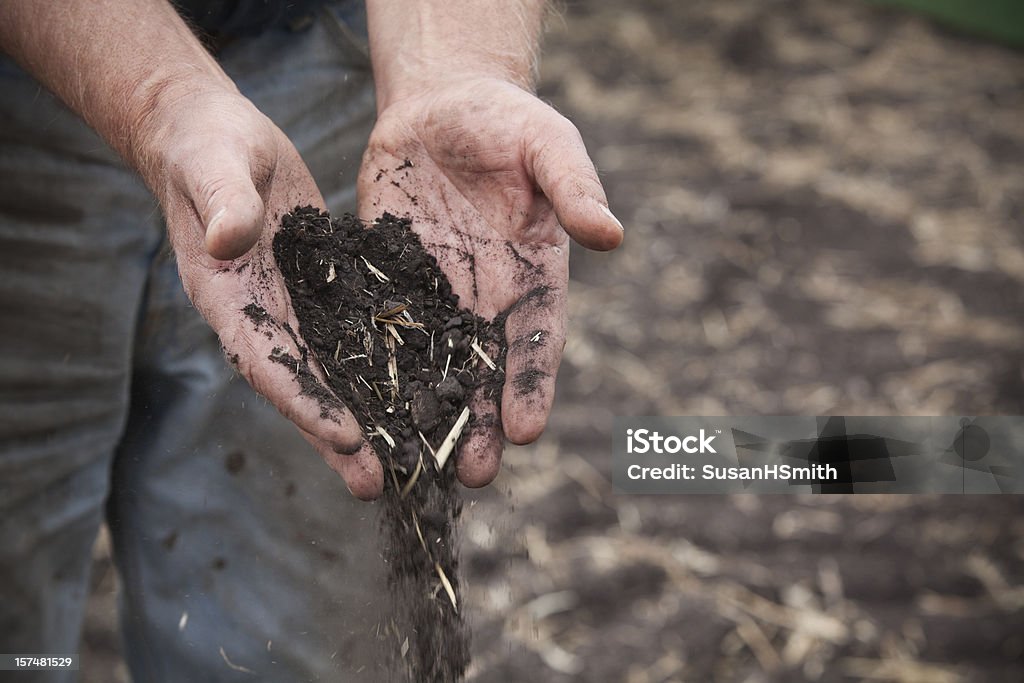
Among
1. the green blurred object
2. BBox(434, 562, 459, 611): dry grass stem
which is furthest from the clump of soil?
the green blurred object

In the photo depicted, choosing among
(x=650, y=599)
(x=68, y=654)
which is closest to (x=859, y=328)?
(x=650, y=599)

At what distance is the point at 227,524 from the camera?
1650 mm

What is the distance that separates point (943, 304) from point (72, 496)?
247 centimetres

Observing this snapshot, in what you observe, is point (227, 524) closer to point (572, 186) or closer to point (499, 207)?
point (499, 207)

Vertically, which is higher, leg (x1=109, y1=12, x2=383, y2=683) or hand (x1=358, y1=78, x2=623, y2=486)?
hand (x1=358, y1=78, x2=623, y2=486)

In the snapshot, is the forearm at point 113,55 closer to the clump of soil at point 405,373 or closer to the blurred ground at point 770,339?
the clump of soil at point 405,373

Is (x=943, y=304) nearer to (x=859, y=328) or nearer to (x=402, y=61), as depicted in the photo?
(x=859, y=328)

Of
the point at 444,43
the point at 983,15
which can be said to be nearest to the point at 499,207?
the point at 444,43

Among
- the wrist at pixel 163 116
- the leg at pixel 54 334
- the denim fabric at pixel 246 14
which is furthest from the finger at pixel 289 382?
the denim fabric at pixel 246 14

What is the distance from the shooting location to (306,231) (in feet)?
4.44

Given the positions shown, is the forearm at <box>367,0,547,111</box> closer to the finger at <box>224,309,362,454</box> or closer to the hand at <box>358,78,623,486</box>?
the hand at <box>358,78,623,486</box>

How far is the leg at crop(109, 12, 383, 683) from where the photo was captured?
163 cm

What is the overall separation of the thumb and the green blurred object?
11.8 feet

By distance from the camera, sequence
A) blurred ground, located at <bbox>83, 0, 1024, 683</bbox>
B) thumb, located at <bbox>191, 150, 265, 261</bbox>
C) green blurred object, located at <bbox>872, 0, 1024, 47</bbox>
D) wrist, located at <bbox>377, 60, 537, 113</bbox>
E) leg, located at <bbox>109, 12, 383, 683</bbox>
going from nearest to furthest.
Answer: thumb, located at <bbox>191, 150, 265, 261</bbox> → wrist, located at <bbox>377, 60, 537, 113</bbox> → leg, located at <bbox>109, 12, 383, 683</bbox> → blurred ground, located at <bbox>83, 0, 1024, 683</bbox> → green blurred object, located at <bbox>872, 0, 1024, 47</bbox>
